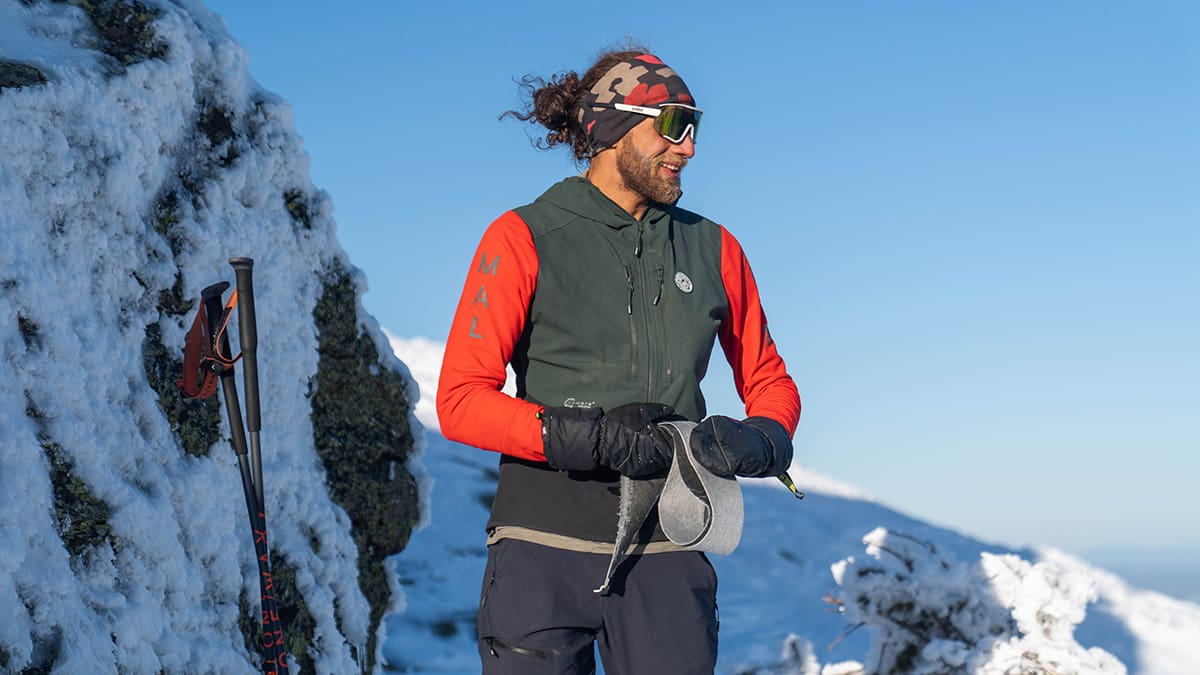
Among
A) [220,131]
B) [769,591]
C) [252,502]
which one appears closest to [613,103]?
[252,502]

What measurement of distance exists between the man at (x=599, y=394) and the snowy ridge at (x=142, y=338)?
1294mm

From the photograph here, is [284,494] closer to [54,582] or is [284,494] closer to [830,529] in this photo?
[54,582]

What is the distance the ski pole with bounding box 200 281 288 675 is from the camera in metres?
3.05

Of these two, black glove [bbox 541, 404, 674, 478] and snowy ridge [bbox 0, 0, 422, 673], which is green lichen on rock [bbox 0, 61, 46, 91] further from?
black glove [bbox 541, 404, 674, 478]

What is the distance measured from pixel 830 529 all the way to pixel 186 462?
26.6 feet

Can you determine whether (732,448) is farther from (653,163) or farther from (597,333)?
(653,163)

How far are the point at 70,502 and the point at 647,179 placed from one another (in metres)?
1.91

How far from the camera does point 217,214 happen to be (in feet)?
16.6

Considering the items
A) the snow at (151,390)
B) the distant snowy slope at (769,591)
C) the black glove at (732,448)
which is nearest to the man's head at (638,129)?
the black glove at (732,448)

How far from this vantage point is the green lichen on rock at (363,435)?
546 centimetres

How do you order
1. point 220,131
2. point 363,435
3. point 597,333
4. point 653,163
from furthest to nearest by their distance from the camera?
point 363,435
point 220,131
point 653,163
point 597,333

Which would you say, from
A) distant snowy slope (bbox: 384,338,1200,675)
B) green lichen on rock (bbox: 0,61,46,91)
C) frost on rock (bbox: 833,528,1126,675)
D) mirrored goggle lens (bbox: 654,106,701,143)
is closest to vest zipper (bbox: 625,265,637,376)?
mirrored goggle lens (bbox: 654,106,701,143)

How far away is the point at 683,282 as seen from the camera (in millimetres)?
3324

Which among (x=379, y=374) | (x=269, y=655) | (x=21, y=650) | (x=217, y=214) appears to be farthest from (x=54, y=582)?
(x=379, y=374)
